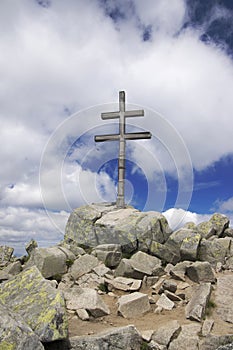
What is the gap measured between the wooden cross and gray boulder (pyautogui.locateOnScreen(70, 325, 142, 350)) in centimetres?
1115

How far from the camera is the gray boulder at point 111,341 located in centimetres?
913

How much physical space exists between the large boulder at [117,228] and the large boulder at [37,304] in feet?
24.6

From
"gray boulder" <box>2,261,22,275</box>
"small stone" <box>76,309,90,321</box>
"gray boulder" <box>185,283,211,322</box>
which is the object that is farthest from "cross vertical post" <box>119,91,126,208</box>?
"small stone" <box>76,309,90,321</box>

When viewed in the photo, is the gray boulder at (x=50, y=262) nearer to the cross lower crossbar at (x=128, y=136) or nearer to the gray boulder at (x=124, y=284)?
the gray boulder at (x=124, y=284)

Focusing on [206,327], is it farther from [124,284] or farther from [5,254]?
[5,254]

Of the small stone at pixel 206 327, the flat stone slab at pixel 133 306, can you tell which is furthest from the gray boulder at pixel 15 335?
the small stone at pixel 206 327

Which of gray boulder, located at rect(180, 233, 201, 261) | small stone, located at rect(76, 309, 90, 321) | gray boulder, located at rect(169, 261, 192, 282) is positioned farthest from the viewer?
gray boulder, located at rect(180, 233, 201, 261)

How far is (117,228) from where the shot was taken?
1798 centimetres

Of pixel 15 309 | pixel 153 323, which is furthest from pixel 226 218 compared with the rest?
pixel 15 309

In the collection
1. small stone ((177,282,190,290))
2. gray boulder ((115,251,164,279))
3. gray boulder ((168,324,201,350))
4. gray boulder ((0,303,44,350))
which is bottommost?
gray boulder ((168,324,201,350))

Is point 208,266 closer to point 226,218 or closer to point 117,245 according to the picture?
point 117,245

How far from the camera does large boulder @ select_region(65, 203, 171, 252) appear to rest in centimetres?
1772

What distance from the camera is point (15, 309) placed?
9484 millimetres

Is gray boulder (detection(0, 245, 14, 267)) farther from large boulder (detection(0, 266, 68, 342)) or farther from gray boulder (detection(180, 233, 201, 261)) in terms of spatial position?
gray boulder (detection(180, 233, 201, 261))
